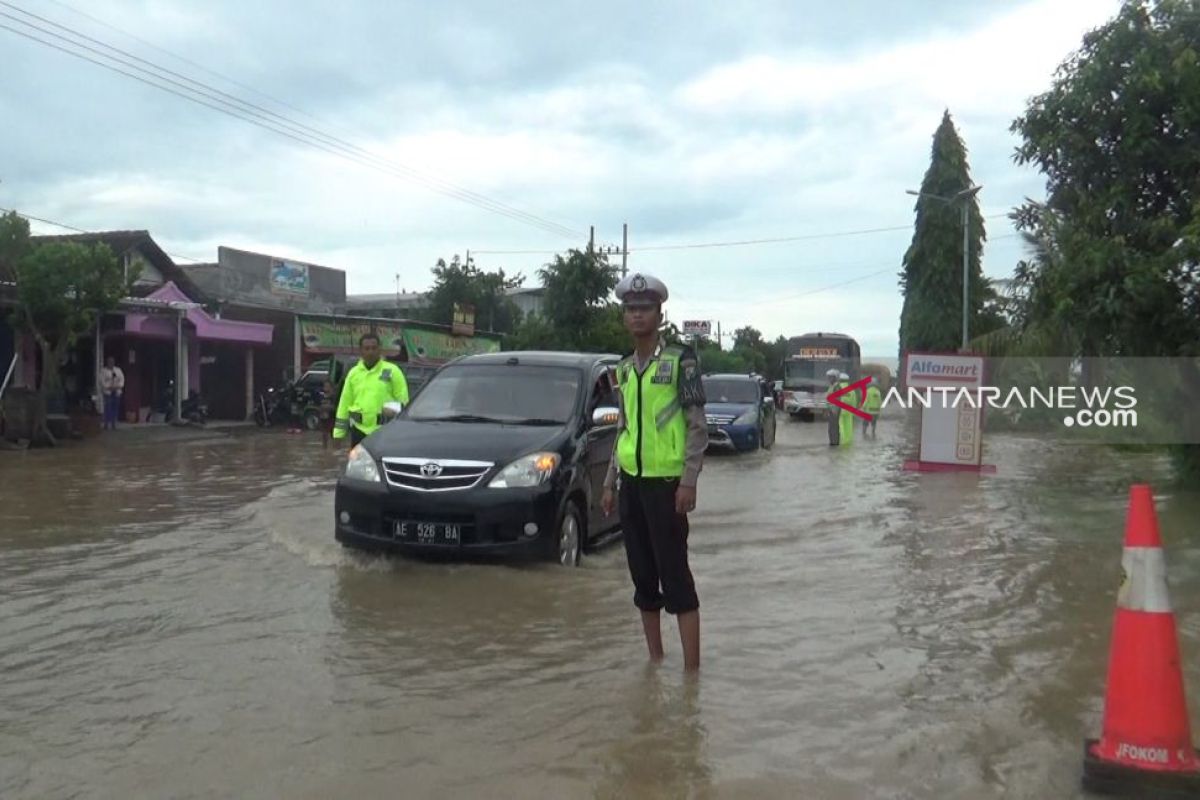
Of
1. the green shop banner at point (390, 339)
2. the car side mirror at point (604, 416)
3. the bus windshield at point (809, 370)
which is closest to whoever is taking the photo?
the car side mirror at point (604, 416)

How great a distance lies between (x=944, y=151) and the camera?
56.0 m

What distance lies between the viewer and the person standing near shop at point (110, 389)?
77.4 feet

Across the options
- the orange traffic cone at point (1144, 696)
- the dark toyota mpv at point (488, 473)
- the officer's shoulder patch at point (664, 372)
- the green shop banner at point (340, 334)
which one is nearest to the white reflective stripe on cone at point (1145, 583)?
the orange traffic cone at point (1144, 696)

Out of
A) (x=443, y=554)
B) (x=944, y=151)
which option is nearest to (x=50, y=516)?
(x=443, y=554)

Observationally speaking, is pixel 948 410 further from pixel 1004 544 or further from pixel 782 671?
pixel 782 671

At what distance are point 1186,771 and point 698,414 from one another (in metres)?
2.37

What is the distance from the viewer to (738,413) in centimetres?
2031

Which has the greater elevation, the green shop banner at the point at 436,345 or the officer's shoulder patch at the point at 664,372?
the green shop banner at the point at 436,345

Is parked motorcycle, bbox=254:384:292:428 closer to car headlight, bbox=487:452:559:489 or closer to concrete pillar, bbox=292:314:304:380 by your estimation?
concrete pillar, bbox=292:314:304:380

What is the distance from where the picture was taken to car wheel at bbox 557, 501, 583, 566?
7.47 metres

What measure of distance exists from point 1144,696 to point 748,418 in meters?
16.6

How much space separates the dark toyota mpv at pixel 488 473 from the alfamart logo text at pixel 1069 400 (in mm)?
8691

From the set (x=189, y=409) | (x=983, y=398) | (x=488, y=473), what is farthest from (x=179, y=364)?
(x=488, y=473)

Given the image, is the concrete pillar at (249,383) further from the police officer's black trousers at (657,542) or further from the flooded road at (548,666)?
the police officer's black trousers at (657,542)
